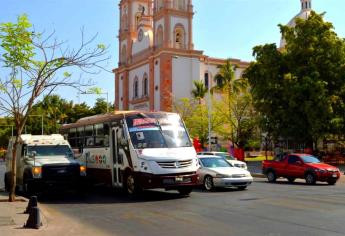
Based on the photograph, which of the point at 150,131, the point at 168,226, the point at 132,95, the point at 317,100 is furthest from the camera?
the point at 132,95

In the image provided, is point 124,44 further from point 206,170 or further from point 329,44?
point 206,170

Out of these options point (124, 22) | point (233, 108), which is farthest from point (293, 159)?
point (124, 22)

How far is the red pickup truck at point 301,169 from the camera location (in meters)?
23.9

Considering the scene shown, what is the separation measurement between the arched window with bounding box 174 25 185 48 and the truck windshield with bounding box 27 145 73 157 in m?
56.5

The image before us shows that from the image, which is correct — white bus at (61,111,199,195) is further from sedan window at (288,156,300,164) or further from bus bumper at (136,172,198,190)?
sedan window at (288,156,300,164)

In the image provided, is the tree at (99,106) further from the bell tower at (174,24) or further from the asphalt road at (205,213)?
the asphalt road at (205,213)

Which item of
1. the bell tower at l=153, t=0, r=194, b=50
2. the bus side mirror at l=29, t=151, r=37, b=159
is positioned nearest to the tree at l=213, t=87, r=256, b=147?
the bell tower at l=153, t=0, r=194, b=50

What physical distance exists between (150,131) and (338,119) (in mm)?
26227

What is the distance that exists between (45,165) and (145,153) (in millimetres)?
3597

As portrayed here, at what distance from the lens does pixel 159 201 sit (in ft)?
52.8

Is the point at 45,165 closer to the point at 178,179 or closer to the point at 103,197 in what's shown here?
the point at 103,197

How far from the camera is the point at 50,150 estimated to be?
1922cm

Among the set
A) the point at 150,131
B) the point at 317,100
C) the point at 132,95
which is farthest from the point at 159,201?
A: the point at 132,95

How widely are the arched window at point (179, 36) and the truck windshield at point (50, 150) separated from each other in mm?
56527
